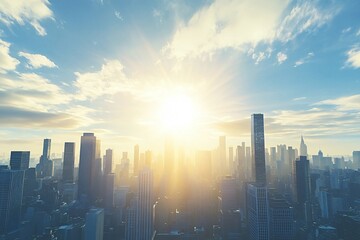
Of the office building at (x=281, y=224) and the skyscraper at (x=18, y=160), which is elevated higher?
the skyscraper at (x=18, y=160)

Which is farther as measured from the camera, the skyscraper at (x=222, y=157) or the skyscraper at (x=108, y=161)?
the skyscraper at (x=222, y=157)

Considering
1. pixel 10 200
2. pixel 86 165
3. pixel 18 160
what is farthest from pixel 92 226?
pixel 18 160

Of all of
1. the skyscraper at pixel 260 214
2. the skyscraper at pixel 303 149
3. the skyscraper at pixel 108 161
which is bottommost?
the skyscraper at pixel 260 214

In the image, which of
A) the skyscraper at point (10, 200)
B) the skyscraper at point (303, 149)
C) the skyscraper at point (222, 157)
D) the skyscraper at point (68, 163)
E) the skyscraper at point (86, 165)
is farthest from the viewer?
the skyscraper at point (303, 149)

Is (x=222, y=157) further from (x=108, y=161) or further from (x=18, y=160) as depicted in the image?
(x=18, y=160)

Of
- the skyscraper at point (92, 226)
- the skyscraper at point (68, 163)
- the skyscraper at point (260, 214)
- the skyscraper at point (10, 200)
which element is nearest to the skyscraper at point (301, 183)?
the skyscraper at point (260, 214)

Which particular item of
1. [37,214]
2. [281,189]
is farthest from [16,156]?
[281,189]

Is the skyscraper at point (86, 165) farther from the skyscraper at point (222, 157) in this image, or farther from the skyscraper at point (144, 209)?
the skyscraper at point (222, 157)

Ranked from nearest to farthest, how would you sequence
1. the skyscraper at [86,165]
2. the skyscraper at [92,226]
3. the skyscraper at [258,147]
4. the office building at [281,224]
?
the skyscraper at [92,226], the office building at [281,224], the skyscraper at [258,147], the skyscraper at [86,165]

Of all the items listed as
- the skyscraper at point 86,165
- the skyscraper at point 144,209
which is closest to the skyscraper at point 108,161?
the skyscraper at point 86,165
